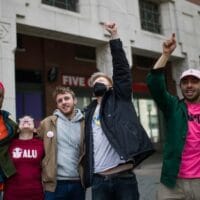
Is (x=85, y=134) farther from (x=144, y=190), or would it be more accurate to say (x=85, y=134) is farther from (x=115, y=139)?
(x=144, y=190)

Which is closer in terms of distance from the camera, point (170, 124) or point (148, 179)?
point (170, 124)

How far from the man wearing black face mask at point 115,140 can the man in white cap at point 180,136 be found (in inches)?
10.1

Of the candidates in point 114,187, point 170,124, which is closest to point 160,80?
point 170,124

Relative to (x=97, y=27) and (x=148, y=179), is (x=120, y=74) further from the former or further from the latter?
(x=97, y=27)

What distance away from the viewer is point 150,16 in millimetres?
15797

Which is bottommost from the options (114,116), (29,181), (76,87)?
(29,181)

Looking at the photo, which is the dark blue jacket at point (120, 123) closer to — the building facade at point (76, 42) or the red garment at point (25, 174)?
the red garment at point (25, 174)

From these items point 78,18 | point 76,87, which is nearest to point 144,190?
point 78,18

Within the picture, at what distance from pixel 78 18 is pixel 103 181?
29.8 ft

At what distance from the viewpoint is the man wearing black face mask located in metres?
3.55

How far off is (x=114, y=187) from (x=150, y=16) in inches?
513

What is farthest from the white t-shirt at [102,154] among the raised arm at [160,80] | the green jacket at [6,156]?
the green jacket at [6,156]

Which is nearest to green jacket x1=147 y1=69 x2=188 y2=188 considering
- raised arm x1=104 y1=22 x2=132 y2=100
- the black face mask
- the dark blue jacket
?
the dark blue jacket

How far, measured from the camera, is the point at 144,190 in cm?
857
